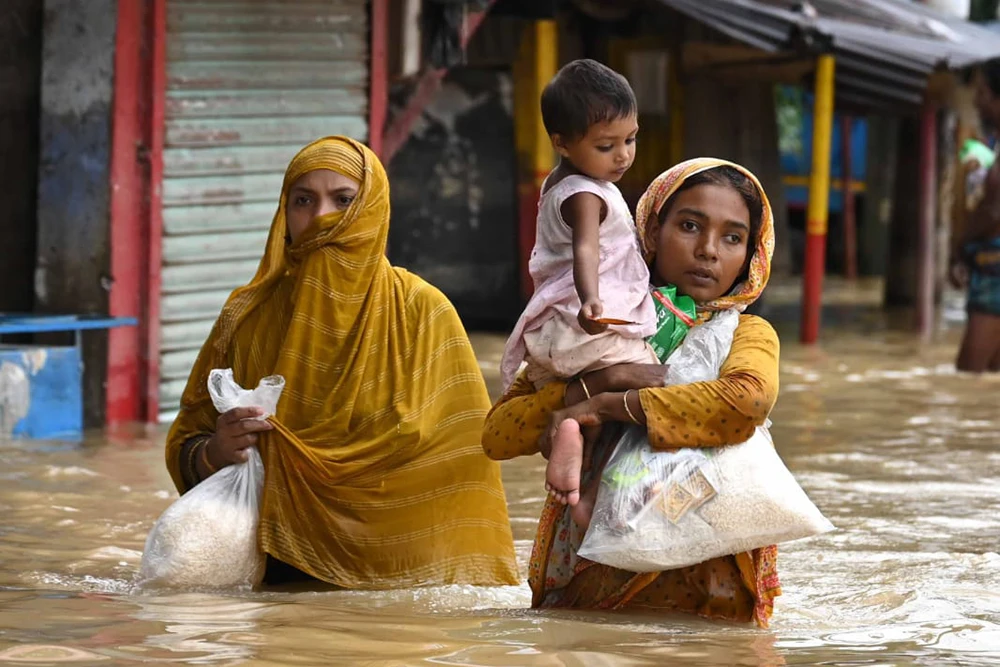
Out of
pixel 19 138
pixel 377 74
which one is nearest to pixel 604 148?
pixel 19 138

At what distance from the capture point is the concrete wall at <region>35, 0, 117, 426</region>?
764 centimetres

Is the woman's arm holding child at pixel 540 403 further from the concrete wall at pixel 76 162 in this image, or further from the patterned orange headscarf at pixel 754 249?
the concrete wall at pixel 76 162

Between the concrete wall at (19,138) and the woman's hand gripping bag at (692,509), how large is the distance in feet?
16.8

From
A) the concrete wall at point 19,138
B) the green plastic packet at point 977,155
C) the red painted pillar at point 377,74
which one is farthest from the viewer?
the green plastic packet at point 977,155

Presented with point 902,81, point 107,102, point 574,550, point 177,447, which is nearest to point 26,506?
point 177,447

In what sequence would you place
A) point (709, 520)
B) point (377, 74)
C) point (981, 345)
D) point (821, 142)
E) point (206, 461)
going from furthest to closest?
1. point (821, 142)
2. point (981, 345)
3. point (377, 74)
4. point (206, 461)
5. point (709, 520)

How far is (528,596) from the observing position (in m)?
4.47

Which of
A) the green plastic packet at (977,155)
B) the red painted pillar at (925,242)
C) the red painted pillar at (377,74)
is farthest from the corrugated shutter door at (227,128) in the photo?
the red painted pillar at (925,242)

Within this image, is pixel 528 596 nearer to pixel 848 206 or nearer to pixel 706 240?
pixel 706 240

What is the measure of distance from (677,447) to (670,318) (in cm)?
33

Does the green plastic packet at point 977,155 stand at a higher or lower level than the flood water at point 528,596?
higher

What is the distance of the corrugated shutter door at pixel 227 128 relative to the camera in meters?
8.05

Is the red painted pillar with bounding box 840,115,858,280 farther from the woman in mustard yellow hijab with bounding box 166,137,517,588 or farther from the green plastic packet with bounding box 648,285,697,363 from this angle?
the green plastic packet with bounding box 648,285,697,363

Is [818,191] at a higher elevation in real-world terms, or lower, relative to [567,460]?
higher
